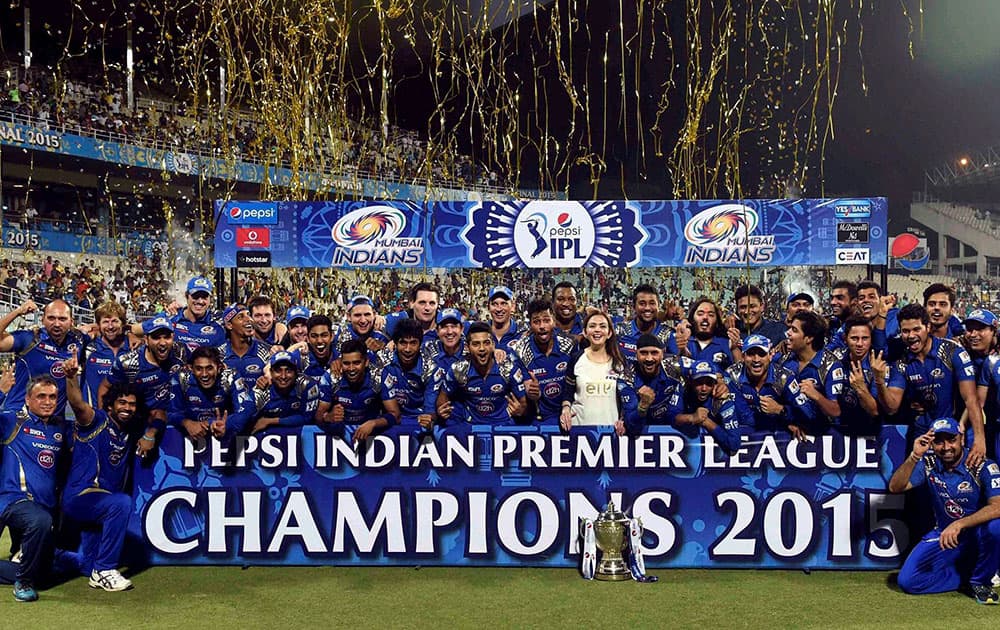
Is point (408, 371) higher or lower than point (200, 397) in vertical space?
higher

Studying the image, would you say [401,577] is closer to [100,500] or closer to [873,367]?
[100,500]

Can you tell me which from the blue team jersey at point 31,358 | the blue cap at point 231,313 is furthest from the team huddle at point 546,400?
the blue team jersey at point 31,358

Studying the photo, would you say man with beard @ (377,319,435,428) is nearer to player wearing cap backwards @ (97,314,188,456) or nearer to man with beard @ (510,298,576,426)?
man with beard @ (510,298,576,426)

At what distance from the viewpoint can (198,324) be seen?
7645 millimetres

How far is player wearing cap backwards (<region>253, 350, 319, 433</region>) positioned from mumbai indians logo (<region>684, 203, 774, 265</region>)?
18.5ft

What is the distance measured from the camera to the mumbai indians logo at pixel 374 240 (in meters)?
10.6

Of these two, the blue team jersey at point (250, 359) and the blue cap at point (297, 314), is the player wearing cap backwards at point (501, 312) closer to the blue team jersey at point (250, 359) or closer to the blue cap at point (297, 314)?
the blue cap at point (297, 314)

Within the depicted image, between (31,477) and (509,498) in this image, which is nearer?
(31,477)

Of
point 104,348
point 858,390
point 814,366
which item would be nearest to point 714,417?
point 814,366

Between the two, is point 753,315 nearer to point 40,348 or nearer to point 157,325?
point 157,325

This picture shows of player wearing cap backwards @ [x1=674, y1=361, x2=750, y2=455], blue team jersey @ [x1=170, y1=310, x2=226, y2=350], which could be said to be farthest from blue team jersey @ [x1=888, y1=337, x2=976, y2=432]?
blue team jersey @ [x1=170, y1=310, x2=226, y2=350]

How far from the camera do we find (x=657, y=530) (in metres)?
5.85

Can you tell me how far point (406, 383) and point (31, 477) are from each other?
92.7 inches

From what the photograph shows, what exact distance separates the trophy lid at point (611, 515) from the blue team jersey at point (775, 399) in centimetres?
98
